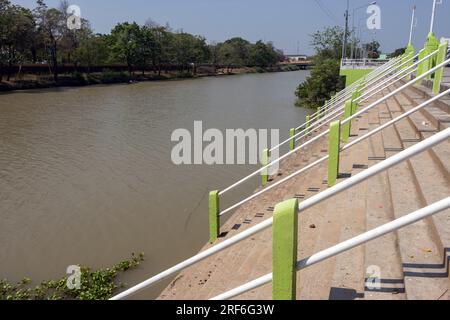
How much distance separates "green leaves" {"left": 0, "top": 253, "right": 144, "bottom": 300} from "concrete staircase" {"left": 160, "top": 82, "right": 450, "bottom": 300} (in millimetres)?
1725

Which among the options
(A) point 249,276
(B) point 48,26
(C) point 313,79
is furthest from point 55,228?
(B) point 48,26

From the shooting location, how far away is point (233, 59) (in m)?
109

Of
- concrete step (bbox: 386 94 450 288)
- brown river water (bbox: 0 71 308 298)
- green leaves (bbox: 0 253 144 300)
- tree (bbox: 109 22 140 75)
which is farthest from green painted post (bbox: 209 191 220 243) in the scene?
tree (bbox: 109 22 140 75)

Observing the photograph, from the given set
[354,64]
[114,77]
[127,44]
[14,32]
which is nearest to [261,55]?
[127,44]

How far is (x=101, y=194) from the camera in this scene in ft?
36.3

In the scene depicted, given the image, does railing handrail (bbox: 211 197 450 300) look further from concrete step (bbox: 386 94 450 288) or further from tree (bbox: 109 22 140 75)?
tree (bbox: 109 22 140 75)

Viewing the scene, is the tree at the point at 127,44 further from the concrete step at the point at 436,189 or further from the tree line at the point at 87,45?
the concrete step at the point at 436,189

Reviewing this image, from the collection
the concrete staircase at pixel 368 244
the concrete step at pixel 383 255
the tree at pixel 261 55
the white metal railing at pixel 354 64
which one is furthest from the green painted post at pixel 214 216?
the tree at pixel 261 55

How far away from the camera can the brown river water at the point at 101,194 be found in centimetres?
778

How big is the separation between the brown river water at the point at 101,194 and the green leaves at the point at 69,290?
308 mm

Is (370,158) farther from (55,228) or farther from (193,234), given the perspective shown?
(55,228)

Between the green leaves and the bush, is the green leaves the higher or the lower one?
the lower one

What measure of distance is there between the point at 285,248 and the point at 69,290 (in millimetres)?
5155

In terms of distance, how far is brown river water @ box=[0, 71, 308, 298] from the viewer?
25.5 feet
